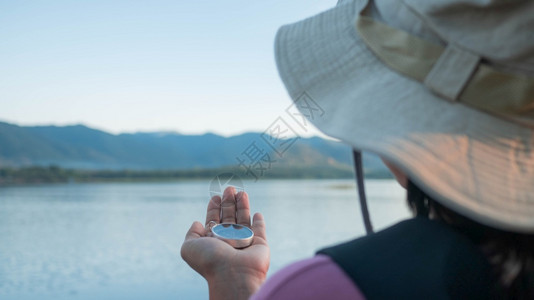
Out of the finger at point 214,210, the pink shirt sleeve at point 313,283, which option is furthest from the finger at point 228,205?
the pink shirt sleeve at point 313,283

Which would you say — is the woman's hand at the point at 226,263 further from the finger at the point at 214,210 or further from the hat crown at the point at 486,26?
the hat crown at the point at 486,26

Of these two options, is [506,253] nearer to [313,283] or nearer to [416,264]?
[416,264]

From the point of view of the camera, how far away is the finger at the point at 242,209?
1508 millimetres

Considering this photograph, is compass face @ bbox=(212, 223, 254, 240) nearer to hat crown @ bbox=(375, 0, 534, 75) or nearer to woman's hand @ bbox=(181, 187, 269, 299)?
woman's hand @ bbox=(181, 187, 269, 299)

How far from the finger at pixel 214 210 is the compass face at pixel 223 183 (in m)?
0.04

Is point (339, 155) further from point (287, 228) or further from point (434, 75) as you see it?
point (434, 75)

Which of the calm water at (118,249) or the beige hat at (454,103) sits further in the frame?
the calm water at (118,249)

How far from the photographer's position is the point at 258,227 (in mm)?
1470

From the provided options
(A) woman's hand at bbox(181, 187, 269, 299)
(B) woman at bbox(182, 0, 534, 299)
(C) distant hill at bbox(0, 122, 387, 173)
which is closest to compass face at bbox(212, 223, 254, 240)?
(A) woman's hand at bbox(181, 187, 269, 299)

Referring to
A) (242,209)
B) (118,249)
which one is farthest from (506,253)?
(118,249)

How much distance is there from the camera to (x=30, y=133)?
101938 millimetres

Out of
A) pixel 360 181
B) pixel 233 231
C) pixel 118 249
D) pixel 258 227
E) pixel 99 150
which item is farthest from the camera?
pixel 99 150

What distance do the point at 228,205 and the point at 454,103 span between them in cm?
92

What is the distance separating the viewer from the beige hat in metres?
0.70
